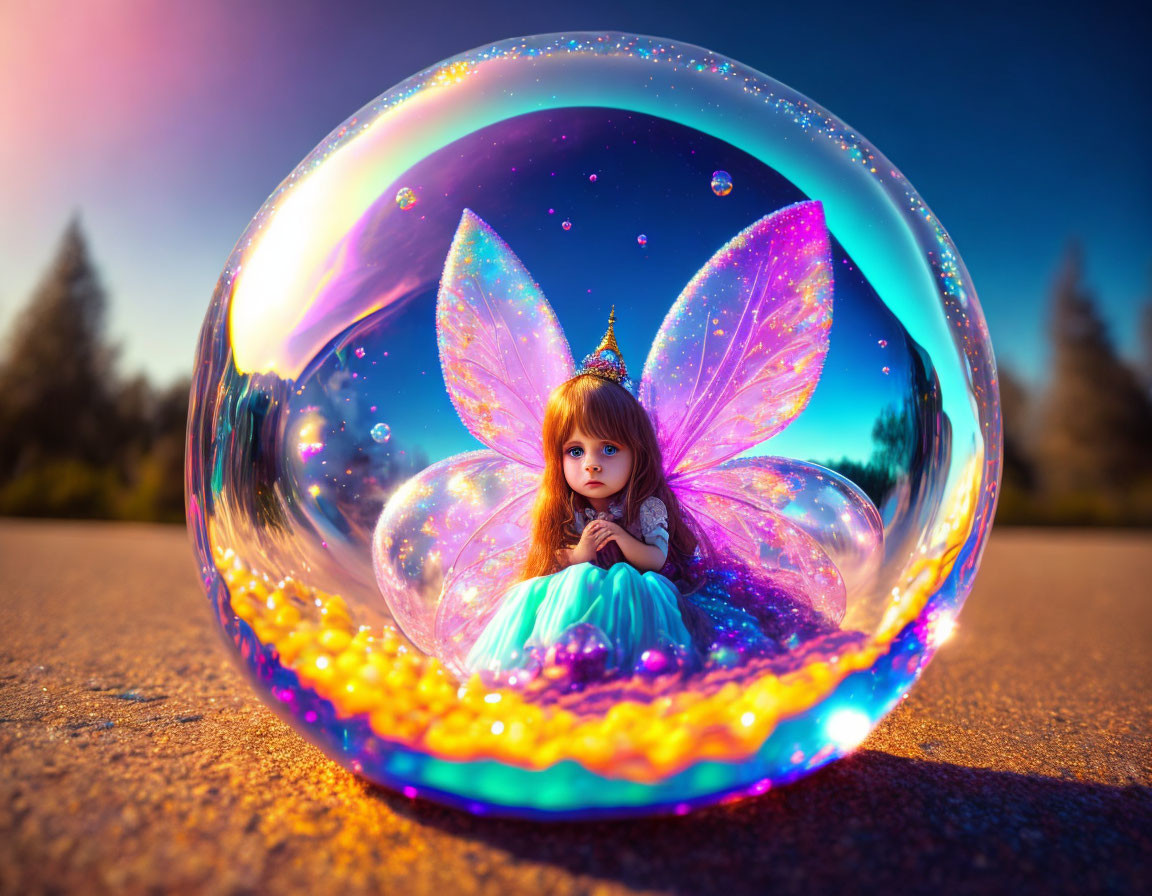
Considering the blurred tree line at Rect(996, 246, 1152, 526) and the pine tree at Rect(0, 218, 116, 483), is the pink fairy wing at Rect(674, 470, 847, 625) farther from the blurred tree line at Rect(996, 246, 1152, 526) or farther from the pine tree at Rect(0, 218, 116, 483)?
the pine tree at Rect(0, 218, 116, 483)

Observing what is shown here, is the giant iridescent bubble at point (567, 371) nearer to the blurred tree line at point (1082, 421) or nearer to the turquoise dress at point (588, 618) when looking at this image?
the turquoise dress at point (588, 618)

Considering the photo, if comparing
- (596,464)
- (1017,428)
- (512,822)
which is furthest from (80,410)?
(1017,428)

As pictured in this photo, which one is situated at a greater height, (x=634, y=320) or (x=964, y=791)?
(x=634, y=320)

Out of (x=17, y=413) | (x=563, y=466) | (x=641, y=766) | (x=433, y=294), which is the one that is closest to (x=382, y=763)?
(x=641, y=766)

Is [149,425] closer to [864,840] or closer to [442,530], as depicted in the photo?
[442,530]

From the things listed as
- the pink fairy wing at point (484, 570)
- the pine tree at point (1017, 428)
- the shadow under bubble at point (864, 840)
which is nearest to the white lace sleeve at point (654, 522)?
the pink fairy wing at point (484, 570)

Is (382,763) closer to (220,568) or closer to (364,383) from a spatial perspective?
(220,568)
